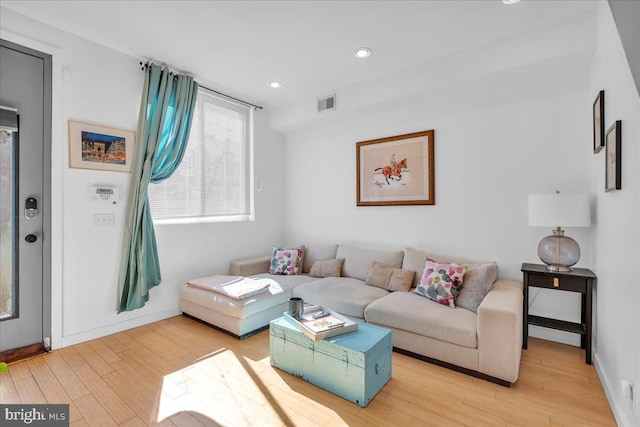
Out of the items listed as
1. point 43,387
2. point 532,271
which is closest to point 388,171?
point 532,271

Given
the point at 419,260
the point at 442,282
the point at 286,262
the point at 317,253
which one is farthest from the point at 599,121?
the point at 286,262

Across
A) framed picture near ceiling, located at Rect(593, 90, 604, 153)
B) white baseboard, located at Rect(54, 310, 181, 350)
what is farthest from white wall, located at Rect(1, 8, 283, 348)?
framed picture near ceiling, located at Rect(593, 90, 604, 153)

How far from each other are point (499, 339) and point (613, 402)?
2.08 feet

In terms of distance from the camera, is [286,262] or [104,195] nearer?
[104,195]

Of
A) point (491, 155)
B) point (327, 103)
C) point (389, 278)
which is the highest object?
point (327, 103)

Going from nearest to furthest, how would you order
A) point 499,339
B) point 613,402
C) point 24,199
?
point 613,402 → point 499,339 → point 24,199

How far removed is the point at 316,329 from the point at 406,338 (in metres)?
0.91

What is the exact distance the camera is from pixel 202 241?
371cm

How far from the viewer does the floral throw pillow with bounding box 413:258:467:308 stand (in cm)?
263

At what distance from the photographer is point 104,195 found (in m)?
2.88

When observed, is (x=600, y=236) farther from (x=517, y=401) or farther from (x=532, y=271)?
(x=517, y=401)

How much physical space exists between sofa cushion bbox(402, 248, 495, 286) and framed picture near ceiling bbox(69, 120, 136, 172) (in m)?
3.02

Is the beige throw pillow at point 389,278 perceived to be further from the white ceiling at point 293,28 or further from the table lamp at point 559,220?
the white ceiling at point 293,28

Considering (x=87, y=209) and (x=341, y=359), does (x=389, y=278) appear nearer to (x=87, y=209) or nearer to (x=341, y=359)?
(x=341, y=359)
